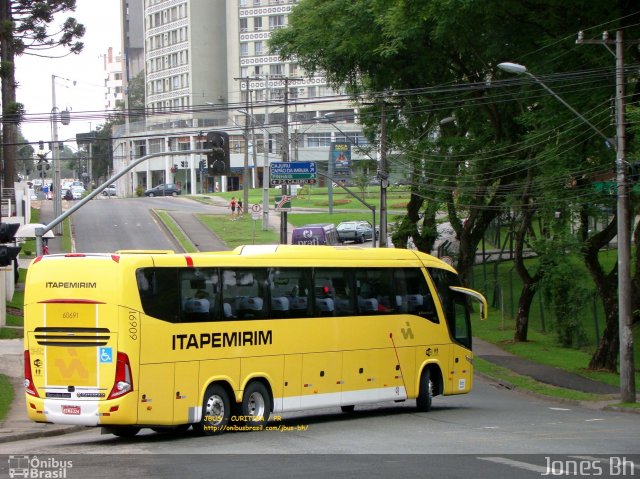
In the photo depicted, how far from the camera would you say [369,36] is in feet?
124

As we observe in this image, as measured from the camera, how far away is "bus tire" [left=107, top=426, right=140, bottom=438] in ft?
55.6

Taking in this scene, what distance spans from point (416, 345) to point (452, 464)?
28.9 feet

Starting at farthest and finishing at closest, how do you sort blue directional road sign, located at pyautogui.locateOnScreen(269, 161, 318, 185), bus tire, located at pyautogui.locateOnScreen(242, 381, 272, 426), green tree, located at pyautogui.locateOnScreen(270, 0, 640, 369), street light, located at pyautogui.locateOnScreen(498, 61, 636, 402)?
blue directional road sign, located at pyautogui.locateOnScreen(269, 161, 318, 185)
green tree, located at pyautogui.locateOnScreen(270, 0, 640, 369)
street light, located at pyautogui.locateOnScreen(498, 61, 636, 402)
bus tire, located at pyautogui.locateOnScreen(242, 381, 272, 426)

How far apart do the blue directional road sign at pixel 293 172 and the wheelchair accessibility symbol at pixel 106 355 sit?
35.3 metres

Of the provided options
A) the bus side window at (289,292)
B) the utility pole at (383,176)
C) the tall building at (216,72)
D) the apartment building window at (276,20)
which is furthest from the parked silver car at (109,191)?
the bus side window at (289,292)

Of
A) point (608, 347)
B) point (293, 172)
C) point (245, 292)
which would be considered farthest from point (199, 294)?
point (293, 172)

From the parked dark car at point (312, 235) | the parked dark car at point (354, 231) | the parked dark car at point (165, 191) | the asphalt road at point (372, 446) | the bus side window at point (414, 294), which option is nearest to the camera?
the asphalt road at point (372, 446)

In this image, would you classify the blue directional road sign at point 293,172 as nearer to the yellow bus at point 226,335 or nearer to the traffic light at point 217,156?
the traffic light at point 217,156

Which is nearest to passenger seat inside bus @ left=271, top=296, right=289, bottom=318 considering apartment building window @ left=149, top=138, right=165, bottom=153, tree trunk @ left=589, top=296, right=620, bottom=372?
tree trunk @ left=589, top=296, right=620, bottom=372

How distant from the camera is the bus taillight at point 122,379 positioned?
15719mm

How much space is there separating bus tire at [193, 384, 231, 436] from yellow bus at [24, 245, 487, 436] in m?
0.02

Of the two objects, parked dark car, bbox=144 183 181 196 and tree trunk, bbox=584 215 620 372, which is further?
parked dark car, bbox=144 183 181 196

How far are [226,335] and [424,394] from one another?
645 centimetres

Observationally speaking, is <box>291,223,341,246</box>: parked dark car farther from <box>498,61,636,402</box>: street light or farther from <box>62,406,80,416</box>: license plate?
<box>62,406,80,416</box>: license plate
